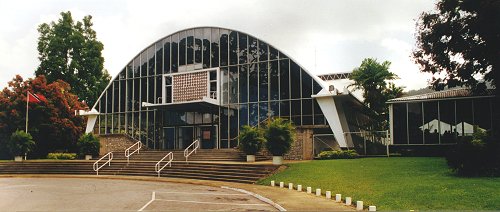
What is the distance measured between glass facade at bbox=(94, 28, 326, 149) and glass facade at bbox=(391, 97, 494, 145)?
16.1 ft

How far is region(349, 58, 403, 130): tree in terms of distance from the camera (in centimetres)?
4044

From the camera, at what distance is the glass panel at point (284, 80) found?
3003 cm

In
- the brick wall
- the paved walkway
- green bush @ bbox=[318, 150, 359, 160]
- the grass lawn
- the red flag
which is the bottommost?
the paved walkway

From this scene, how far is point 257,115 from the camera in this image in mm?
30812

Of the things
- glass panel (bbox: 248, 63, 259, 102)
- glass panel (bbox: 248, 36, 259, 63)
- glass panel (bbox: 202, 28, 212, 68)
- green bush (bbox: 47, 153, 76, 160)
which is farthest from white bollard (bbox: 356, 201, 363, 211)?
green bush (bbox: 47, 153, 76, 160)

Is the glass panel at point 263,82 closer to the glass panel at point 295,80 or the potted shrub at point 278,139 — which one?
the glass panel at point 295,80

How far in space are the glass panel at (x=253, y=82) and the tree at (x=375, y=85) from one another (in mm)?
13780

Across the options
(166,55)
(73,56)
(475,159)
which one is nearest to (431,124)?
(475,159)

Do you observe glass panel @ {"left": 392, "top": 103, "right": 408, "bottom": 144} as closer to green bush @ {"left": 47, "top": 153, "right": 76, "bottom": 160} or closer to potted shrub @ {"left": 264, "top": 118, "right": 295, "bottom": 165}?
potted shrub @ {"left": 264, "top": 118, "right": 295, "bottom": 165}

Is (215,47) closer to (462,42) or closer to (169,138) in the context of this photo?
(169,138)

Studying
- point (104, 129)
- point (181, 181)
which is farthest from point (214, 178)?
point (104, 129)

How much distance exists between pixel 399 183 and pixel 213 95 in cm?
1895

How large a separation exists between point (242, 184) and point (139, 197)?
5944 millimetres

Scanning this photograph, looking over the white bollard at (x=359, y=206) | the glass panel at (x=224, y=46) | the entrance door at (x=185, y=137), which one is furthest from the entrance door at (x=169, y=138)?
the white bollard at (x=359, y=206)
